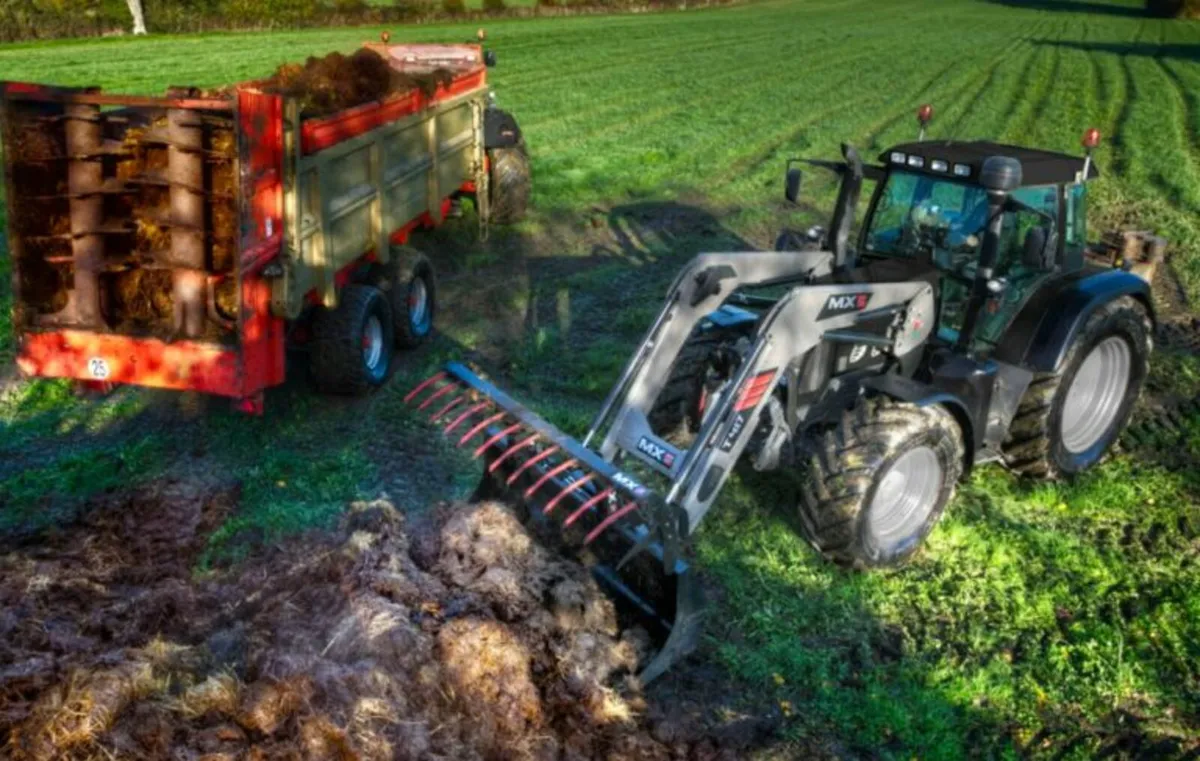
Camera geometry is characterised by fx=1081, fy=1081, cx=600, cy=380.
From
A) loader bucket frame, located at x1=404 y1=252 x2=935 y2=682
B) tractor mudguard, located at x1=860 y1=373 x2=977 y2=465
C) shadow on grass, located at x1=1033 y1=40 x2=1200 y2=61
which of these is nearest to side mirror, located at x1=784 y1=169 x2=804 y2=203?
loader bucket frame, located at x1=404 y1=252 x2=935 y2=682

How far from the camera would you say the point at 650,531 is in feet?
17.7

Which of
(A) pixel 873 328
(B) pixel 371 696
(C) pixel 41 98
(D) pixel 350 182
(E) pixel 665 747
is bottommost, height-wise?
(E) pixel 665 747

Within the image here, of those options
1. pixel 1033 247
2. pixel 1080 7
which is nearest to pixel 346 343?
pixel 1033 247

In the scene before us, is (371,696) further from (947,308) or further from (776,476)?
(947,308)

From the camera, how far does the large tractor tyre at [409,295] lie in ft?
30.8

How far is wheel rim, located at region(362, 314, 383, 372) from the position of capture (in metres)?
8.62

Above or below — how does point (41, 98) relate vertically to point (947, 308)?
above

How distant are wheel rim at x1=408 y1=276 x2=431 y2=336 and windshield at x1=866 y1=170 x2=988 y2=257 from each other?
416cm

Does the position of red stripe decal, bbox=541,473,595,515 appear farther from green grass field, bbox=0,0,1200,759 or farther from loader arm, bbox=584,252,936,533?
green grass field, bbox=0,0,1200,759

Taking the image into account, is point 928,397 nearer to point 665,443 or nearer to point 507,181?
point 665,443

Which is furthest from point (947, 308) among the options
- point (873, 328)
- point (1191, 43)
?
point (1191, 43)

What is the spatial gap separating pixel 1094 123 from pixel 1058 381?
16853mm

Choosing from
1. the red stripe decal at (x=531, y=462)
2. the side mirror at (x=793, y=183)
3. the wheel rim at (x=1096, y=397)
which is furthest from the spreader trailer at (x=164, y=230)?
the wheel rim at (x=1096, y=397)

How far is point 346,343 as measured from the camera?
27.1ft
